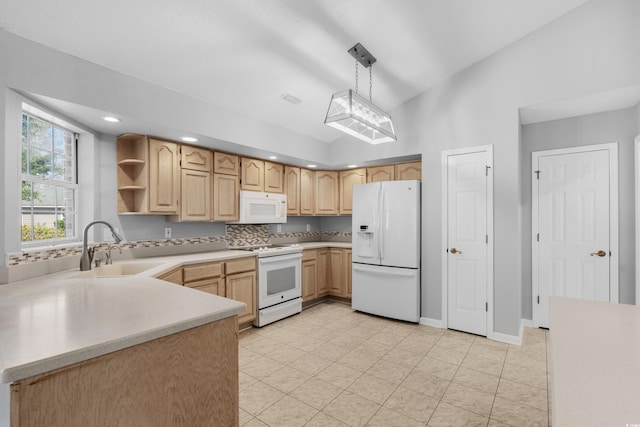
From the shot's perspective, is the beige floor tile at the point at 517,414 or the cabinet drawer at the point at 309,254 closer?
the beige floor tile at the point at 517,414

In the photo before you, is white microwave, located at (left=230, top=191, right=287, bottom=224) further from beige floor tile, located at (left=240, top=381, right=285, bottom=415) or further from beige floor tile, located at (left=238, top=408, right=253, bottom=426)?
beige floor tile, located at (left=238, top=408, right=253, bottom=426)

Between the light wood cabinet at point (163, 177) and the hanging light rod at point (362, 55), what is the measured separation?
204 cm

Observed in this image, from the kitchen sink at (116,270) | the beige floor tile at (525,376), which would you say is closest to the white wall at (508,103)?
the beige floor tile at (525,376)

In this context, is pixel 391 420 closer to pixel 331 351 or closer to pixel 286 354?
pixel 331 351

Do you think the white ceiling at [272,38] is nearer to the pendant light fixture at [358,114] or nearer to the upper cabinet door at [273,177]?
the pendant light fixture at [358,114]

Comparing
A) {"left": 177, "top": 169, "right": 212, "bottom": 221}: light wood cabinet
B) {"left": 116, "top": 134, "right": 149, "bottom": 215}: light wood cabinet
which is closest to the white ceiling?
{"left": 116, "top": 134, "right": 149, "bottom": 215}: light wood cabinet

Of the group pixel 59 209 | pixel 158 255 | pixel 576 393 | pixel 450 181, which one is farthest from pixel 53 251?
pixel 450 181

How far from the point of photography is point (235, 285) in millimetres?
3361

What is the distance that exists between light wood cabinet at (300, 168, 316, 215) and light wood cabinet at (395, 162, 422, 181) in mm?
1387

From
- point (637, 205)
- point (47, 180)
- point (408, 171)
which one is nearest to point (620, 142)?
point (637, 205)

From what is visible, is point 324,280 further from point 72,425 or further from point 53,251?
point 72,425

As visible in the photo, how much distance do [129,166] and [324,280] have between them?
3008 mm

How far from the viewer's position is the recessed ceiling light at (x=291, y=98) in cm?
328

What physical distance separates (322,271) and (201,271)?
81.6 inches
